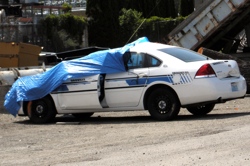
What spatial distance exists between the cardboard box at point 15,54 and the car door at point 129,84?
736 cm

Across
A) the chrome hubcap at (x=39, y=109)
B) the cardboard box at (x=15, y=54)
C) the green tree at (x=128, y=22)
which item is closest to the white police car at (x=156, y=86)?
the chrome hubcap at (x=39, y=109)

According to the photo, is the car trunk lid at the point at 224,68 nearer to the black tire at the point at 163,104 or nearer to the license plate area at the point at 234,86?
the license plate area at the point at 234,86

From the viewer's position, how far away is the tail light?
12.7 m

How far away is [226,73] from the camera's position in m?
13.0

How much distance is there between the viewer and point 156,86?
524 inches

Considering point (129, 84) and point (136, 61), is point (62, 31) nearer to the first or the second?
point (136, 61)

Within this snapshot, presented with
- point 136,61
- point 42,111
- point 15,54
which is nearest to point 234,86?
point 136,61

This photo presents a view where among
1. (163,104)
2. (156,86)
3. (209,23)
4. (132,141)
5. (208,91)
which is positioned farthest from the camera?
(209,23)

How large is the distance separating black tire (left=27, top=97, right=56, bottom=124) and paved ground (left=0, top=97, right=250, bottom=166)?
0.20 metres

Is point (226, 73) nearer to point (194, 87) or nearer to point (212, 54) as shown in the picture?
point (194, 87)

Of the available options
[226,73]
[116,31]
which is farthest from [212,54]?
[116,31]

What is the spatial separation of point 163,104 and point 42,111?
311cm

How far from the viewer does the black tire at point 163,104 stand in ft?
42.7

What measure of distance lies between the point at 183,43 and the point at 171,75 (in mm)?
6580
